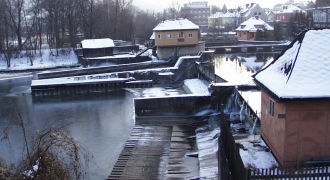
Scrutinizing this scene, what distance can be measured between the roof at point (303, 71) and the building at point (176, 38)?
22.2 meters

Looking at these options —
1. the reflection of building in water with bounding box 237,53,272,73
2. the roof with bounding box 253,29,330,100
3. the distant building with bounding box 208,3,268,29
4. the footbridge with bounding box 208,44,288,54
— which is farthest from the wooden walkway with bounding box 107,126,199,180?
the distant building with bounding box 208,3,268,29

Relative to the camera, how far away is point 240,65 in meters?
35.0

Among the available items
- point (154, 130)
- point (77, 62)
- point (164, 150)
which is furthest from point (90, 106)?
point (77, 62)

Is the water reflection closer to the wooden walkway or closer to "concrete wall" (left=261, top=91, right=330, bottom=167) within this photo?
the wooden walkway

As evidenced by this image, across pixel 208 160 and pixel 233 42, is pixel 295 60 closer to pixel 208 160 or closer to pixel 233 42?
pixel 208 160

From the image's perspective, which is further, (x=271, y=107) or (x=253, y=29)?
(x=253, y=29)

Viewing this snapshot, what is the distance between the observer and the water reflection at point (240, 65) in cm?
2802

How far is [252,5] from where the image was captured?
77.4m

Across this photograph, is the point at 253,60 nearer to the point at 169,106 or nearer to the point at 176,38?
the point at 176,38

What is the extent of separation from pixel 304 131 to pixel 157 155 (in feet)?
19.3

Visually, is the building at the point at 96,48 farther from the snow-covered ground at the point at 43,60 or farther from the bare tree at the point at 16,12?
the bare tree at the point at 16,12

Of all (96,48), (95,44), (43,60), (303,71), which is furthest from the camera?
(43,60)

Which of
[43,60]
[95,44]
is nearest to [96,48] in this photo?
[95,44]

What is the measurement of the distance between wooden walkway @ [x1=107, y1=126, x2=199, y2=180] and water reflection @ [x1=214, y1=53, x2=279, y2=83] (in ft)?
37.0
